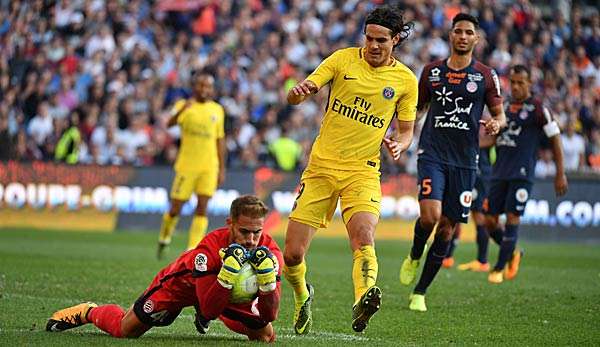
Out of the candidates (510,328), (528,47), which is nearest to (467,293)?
(510,328)

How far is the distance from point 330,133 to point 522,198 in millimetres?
5865

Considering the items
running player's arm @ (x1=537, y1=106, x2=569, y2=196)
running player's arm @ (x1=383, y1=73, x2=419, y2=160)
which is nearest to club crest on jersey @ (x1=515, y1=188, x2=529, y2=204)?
running player's arm @ (x1=537, y1=106, x2=569, y2=196)

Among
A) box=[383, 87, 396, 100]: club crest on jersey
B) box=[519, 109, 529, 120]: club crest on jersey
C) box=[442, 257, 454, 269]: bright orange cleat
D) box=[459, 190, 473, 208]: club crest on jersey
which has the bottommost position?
box=[442, 257, 454, 269]: bright orange cleat

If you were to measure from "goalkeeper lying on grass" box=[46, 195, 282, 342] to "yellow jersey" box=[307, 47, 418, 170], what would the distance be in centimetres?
142

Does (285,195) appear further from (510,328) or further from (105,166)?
(510,328)

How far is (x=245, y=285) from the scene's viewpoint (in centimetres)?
812

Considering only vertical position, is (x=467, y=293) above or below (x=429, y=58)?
below

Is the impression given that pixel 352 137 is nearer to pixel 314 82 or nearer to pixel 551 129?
pixel 314 82

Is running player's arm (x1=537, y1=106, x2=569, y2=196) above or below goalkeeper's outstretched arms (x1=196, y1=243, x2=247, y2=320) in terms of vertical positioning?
above

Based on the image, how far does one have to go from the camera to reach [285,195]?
23000mm

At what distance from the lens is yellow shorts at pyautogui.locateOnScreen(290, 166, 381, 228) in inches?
377

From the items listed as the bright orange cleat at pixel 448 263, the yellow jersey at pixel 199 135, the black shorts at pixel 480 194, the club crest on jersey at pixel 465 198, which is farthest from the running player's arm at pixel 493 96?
the yellow jersey at pixel 199 135

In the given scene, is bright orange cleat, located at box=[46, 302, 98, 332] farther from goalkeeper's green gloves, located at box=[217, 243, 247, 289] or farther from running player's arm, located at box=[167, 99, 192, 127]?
running player's arm, located at box=[167, 99, 192, 127]

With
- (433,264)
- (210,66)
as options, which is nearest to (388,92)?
(433,264)
